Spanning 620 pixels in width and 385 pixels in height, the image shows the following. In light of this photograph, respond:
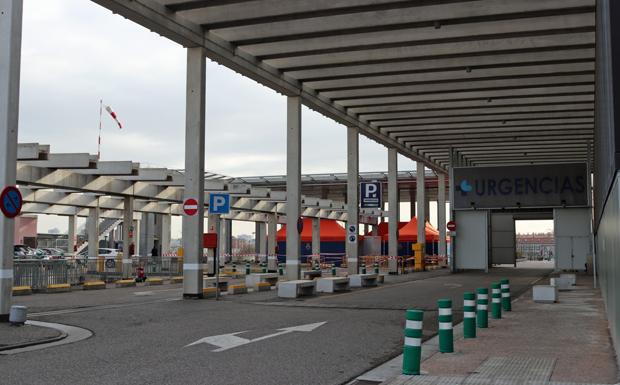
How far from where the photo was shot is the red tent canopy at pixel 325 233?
6047 cm

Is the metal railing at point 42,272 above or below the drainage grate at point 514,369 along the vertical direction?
above

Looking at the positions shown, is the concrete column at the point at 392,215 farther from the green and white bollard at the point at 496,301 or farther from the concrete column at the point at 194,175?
the green and white bollard at the point at 496,301

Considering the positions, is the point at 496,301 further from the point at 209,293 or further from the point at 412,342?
the point at 209,293

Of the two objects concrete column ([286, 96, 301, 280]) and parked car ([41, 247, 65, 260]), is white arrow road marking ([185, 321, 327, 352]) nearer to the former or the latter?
concrete column ([286, 96, 301, 280])

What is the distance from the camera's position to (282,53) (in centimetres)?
2225

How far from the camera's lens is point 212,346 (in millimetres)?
10148

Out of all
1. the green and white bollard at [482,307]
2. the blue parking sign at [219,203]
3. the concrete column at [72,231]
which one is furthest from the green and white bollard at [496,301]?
the concrete column at [72,231]

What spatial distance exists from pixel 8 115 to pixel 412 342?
902 centimetres

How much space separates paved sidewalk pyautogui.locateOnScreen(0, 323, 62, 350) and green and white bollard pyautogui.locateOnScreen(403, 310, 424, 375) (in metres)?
5.98

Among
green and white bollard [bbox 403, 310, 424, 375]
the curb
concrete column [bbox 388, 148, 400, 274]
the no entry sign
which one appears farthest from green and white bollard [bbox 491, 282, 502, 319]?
concrete column [bbox 388, 148, 400, 274]

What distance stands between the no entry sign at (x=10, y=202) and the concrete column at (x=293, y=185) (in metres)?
14.0

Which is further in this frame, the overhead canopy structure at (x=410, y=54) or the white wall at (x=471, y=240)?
the white wall at (x=471, y=240)

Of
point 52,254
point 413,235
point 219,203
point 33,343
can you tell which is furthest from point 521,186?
point 52,254

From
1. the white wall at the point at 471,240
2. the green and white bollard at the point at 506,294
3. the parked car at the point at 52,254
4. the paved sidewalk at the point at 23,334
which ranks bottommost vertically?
the paved sidewalk at the point at 23,334
